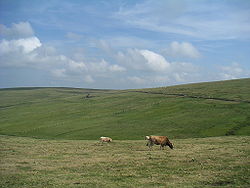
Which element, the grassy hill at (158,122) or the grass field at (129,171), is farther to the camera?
the grassy hill at (158,122)

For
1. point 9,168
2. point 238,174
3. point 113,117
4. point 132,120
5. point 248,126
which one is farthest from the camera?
point 113,117

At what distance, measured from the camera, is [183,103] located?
9406 cm

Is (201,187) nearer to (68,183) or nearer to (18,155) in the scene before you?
(68,183)

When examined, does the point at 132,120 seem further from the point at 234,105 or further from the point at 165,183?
the point at 165,183

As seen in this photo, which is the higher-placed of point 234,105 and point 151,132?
point 234,105

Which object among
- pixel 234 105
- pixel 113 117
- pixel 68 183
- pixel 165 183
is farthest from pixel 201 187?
pixel 234 105

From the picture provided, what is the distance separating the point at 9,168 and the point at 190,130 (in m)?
45.3

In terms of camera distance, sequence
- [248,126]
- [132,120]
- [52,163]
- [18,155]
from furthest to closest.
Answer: [132,120] < [248,126] < [18,155] < [52,163]

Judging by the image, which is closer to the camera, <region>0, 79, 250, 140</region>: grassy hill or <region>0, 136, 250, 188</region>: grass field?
<region>0, 136, 250, 188</region>: grass field

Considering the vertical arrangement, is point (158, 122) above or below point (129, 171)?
below

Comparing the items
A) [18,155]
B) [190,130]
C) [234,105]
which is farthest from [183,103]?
[18,155]

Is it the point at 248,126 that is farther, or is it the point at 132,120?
the point at 132,120

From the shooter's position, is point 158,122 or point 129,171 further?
point 158,122

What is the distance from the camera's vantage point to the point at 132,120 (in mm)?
77000
